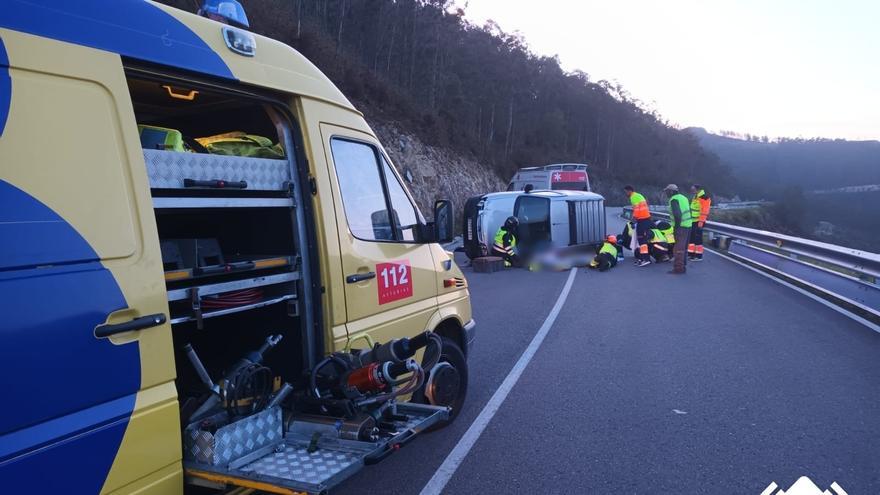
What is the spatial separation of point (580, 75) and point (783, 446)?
354 feet

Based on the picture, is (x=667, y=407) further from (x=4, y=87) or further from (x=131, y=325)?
(x=4, y=87)

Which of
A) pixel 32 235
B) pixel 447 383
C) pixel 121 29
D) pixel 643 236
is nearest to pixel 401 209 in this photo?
pixel 447 383

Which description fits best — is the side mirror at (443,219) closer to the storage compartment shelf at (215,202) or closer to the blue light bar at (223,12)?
the storage compartment shelf at (215,202)

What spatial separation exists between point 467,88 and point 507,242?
1542 inches

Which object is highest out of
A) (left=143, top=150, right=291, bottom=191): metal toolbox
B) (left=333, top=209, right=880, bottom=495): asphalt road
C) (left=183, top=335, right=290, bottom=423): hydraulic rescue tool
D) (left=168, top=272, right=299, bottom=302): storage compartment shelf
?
(left=143, top=150, right=291, bottom=191): metal toolbox

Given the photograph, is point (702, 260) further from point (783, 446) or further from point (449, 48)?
point (449, 48)

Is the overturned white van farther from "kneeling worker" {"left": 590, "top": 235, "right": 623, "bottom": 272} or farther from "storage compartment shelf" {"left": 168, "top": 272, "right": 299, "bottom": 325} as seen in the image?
→ "storage compartment shelf" {"left": 168, "top": 272, "right": 299, "bottom": 325}

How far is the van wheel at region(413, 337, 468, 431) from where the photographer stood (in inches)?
164

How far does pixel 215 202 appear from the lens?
9.86 ft

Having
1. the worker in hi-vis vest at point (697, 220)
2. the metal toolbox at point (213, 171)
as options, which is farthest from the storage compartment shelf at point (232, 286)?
the worker in hi-vis vest at point (697, 220)

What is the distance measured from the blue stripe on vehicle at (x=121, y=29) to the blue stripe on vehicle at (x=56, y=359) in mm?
649

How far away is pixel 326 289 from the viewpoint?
3.61 metres

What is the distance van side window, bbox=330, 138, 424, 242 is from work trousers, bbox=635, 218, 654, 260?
12.1 metres

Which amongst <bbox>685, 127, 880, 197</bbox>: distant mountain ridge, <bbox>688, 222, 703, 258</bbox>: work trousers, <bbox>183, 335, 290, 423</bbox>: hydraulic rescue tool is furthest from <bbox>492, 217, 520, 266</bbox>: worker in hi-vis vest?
<bbox>685, 127, 880, 197</bbox>: distant mountain ridge
